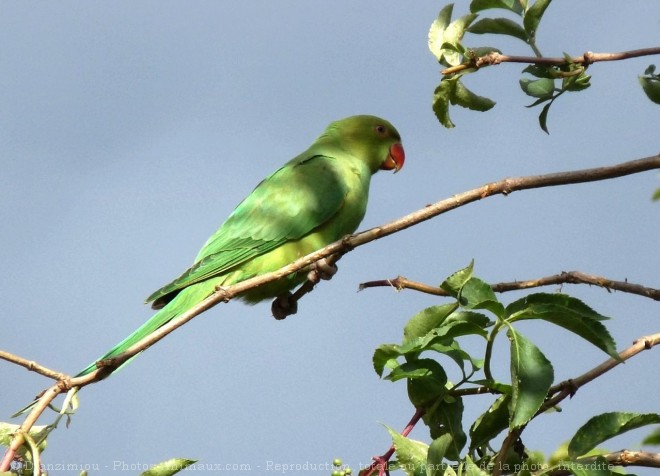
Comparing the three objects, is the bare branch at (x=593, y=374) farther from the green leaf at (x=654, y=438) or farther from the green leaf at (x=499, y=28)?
the green leaf at (x=499, y=28)

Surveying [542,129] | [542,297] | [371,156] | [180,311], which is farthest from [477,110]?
[371,156]

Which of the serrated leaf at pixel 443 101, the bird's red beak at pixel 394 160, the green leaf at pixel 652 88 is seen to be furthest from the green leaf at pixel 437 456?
the bird's red beak at pixel 394 160

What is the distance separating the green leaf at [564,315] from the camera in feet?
6.33

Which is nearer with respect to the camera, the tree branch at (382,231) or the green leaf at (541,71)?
the tree branch at (382,231)

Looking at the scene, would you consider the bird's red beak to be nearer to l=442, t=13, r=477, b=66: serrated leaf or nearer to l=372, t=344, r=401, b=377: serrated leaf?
l=442, t=13, r=477, b=66: serrated leaf

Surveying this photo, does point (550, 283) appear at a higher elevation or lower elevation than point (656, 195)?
lower

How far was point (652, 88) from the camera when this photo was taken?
8.04 feet

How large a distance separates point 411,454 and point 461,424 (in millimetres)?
206

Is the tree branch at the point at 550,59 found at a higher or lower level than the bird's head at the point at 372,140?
lower

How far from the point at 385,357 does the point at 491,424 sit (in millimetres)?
316

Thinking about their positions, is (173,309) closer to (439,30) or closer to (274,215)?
(274,215)

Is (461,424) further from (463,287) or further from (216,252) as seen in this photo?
(216,252)

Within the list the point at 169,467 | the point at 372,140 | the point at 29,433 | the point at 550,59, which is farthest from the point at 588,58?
the point at 372,140

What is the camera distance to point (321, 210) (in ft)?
16.9
